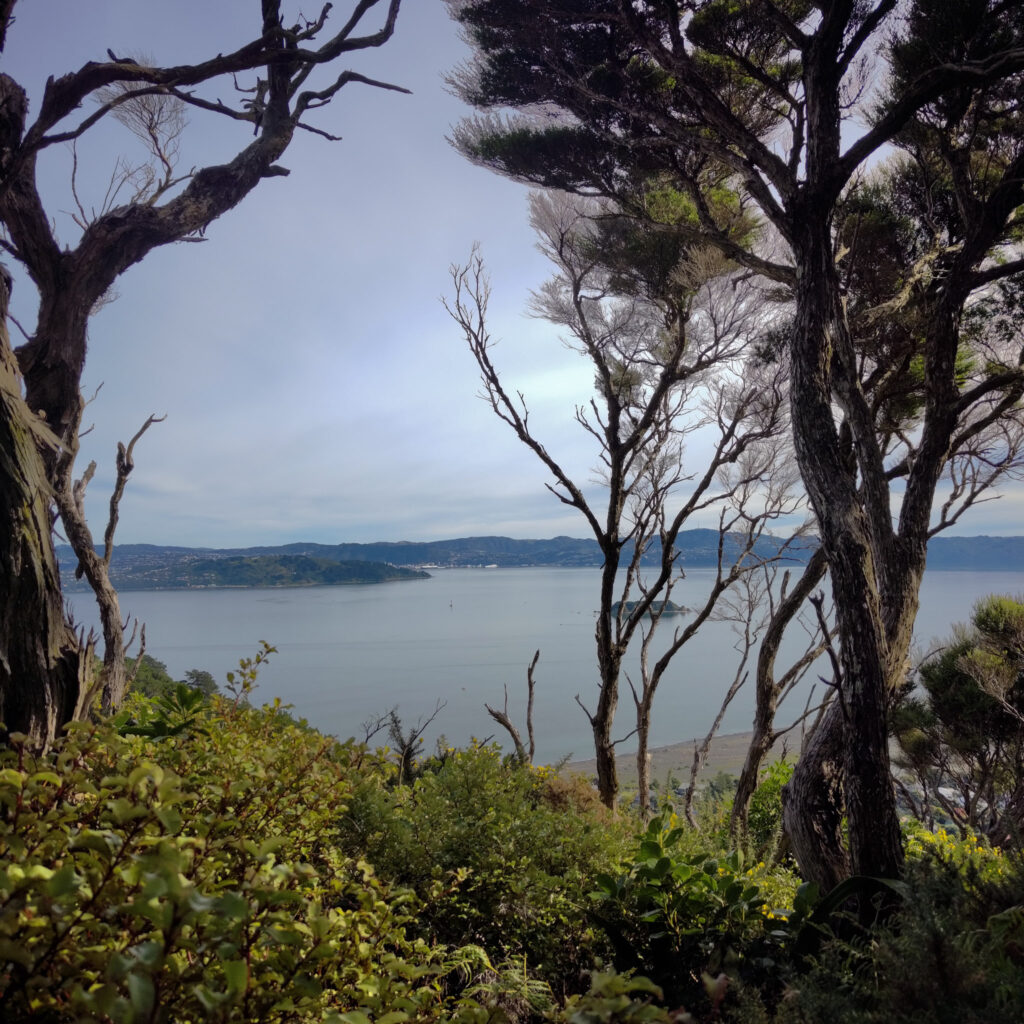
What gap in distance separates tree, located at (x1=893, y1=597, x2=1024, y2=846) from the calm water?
0.55 m

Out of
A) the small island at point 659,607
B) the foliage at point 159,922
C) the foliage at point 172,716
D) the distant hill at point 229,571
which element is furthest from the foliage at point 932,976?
the distant hill at point 229,571

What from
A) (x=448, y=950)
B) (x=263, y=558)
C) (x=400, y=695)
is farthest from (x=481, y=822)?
(x=263, y=558)

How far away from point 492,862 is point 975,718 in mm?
8543

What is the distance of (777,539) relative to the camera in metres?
8.75

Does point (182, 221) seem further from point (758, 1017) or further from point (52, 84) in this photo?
point (758, 1017)

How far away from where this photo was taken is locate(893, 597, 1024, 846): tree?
23.8ft

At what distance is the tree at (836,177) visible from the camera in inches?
84.7

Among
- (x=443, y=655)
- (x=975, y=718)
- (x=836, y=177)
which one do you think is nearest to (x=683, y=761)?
(x=443, y=655)

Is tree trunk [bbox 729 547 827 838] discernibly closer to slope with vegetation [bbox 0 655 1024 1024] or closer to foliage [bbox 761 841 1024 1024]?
slope with vegetation [bbox 0 655 1024 1024]

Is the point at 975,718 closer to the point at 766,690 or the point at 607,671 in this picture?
the point at 766,690

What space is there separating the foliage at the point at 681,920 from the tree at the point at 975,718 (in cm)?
686

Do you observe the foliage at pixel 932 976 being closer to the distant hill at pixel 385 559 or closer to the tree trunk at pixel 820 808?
the tree trunk at pixel 820 808

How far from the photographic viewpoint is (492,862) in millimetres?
1622

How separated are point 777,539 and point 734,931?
812 centimetres
